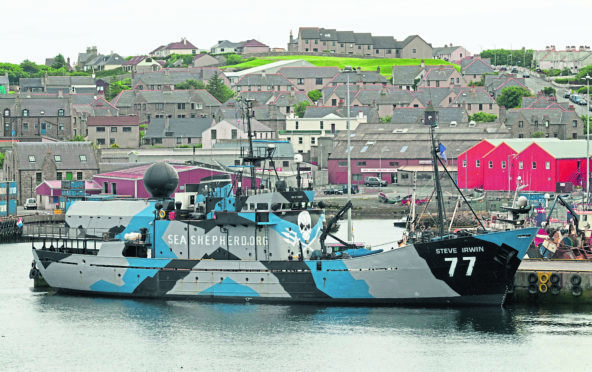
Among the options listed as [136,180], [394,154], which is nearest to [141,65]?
[394,154]

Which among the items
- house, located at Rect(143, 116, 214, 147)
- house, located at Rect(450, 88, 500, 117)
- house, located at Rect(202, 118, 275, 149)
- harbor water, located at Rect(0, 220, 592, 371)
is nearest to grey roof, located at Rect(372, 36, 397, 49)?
house, located at Rect(450, 88, 500, 117)

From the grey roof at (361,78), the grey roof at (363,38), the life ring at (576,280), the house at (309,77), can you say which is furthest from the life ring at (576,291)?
the grey roof at (363,38)

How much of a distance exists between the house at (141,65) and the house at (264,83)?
30.3m

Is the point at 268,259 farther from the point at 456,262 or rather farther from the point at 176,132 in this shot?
the point at 176,132

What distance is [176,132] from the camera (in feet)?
383

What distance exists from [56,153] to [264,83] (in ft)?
217

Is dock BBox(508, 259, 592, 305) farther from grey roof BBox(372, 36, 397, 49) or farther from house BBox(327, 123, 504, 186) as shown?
grey roof BBox(372, 36, 397, 49)

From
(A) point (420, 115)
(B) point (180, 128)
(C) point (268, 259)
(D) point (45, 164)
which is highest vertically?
(A) point (420, 115)

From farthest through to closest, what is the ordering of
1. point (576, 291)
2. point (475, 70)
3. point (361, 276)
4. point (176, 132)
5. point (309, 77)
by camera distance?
point (309, 77) → point (475, 70) → point (176, 132) → point (576, 291) → point (361, 276)

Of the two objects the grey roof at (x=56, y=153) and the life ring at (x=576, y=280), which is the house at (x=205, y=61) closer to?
the grey roof at (x=56, y=153)

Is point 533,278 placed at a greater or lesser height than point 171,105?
lesser

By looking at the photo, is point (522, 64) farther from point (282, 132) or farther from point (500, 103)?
point (282, 132)

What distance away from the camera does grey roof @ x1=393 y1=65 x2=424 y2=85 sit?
157875 mm

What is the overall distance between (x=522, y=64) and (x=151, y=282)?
529 feet
